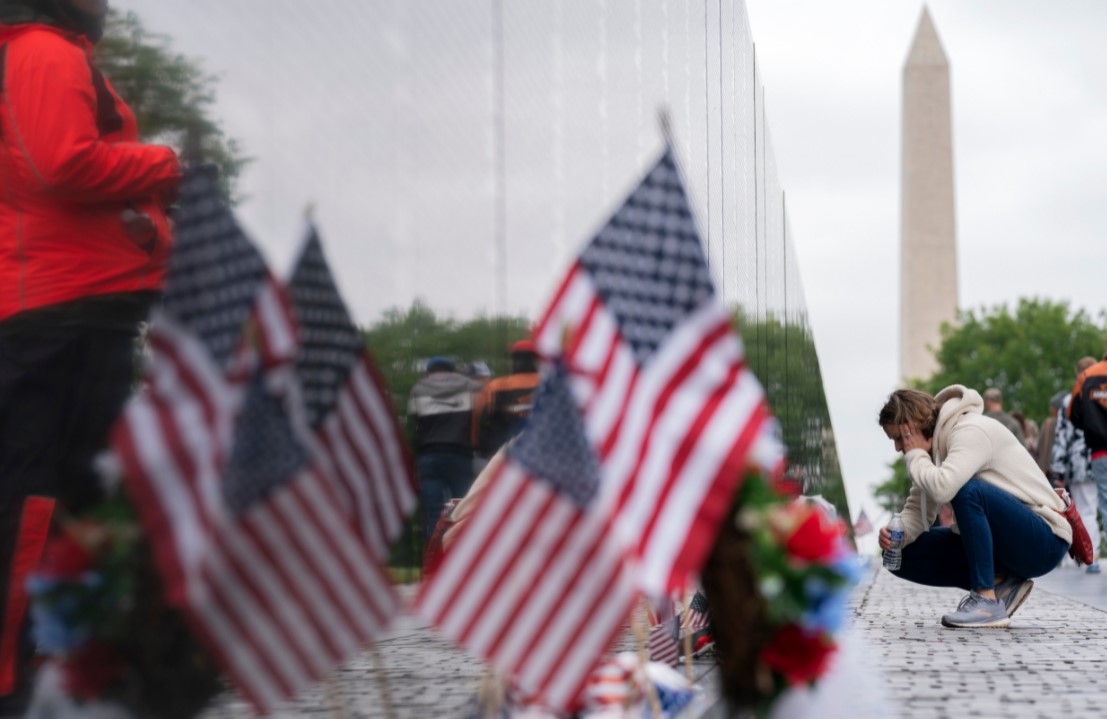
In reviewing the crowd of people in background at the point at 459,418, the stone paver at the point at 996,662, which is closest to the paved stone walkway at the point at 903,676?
the stone paver at the point at 996,662

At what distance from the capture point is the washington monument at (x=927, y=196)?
55094 mm

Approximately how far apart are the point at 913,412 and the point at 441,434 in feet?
15.2

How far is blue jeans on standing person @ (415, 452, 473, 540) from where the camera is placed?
4.65 meters

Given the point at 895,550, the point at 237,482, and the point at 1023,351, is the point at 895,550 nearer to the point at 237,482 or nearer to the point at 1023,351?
the point at 237,482

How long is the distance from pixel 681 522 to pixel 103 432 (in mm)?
1442

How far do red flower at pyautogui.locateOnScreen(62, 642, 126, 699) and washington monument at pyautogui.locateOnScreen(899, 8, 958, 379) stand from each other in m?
53.5

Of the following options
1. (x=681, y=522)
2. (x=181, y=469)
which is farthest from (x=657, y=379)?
(x=181, y=469)

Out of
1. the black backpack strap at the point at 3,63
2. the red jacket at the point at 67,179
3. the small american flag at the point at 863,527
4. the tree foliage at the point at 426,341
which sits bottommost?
the small american flag at the point at 863,527

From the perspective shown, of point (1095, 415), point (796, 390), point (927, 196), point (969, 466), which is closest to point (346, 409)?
point (969, 466)

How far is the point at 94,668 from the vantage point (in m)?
3.17

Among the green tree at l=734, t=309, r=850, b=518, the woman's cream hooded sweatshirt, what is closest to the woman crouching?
the woman's cream hooded sweatshirt

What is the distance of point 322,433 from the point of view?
11.5 feet

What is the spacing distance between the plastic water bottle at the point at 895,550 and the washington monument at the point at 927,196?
4721 cm

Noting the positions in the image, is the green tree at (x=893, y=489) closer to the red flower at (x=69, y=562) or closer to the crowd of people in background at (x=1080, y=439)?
the crowd of people in background at (x=1080, y=439)
